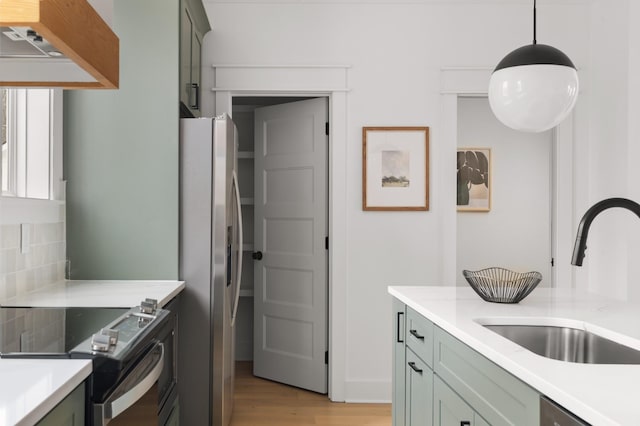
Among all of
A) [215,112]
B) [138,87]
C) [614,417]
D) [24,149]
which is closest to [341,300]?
[215,112]

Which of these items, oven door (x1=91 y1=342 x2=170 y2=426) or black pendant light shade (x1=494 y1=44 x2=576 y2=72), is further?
black pendant light shade (x1=494 y1=44 x2=576 y2=72)

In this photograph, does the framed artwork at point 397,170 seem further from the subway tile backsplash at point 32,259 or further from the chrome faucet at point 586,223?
the chrome faucet at point 586,223

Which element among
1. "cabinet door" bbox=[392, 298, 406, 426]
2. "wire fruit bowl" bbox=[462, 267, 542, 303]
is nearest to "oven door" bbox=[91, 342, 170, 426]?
"cabinet door" bbox=[392, 298, 406, 426]

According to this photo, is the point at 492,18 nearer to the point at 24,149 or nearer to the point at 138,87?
the point at 138,87

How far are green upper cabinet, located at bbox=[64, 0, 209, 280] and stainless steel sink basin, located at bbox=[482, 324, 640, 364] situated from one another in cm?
173

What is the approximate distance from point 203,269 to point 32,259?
2.61ft

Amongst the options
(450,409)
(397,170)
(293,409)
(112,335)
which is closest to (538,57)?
(450,409)

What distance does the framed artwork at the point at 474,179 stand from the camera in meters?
5.12

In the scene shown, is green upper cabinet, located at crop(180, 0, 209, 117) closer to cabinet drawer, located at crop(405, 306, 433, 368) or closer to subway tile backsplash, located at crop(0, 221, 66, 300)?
subway tile backsplash, located at crop(0, 221, 66, 300)

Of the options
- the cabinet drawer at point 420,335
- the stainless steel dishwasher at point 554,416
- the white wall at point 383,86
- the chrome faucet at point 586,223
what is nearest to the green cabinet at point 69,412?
the stainless steel dishwasher at point 554,416

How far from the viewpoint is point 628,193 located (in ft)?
11.3

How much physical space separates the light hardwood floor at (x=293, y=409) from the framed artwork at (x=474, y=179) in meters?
2.27

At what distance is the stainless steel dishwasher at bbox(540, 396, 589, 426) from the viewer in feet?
3.17

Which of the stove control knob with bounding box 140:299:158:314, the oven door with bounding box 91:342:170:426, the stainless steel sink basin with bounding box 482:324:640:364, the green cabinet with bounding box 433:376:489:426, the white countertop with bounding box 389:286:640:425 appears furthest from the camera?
the stove control knob with bounding box 140:299:158:314
